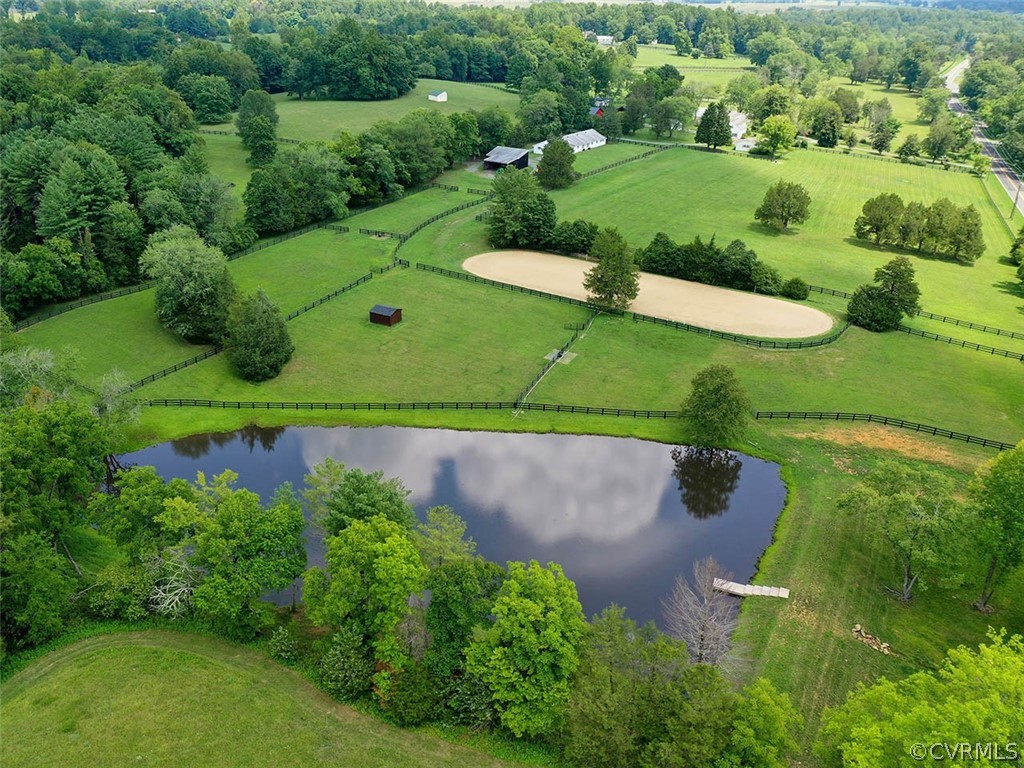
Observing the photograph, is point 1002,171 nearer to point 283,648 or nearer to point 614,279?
point 614,279

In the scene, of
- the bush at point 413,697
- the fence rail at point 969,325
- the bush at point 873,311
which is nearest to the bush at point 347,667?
the bush at point 413,697

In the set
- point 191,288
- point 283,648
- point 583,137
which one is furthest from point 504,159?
point 283,648

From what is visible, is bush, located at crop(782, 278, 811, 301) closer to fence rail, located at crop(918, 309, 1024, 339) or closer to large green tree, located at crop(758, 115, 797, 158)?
fence rail, located at crop(918, 309, 1024, 339)

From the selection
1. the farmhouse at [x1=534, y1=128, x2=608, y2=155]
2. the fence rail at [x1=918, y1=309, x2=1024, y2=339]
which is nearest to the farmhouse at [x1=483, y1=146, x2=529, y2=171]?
the farmhouse at [x1=534, y1=128, x2=608, y2=155]

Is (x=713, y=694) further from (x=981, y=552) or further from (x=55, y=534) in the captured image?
(x=55, y=534)

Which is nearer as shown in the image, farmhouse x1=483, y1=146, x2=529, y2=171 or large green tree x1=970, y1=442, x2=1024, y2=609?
large green tree x1=970, y1=442, x2=1024, y2=609

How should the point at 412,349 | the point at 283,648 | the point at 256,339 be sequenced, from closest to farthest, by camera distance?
the point at 283,648 → the point at 256,339 → the point at 412,349
